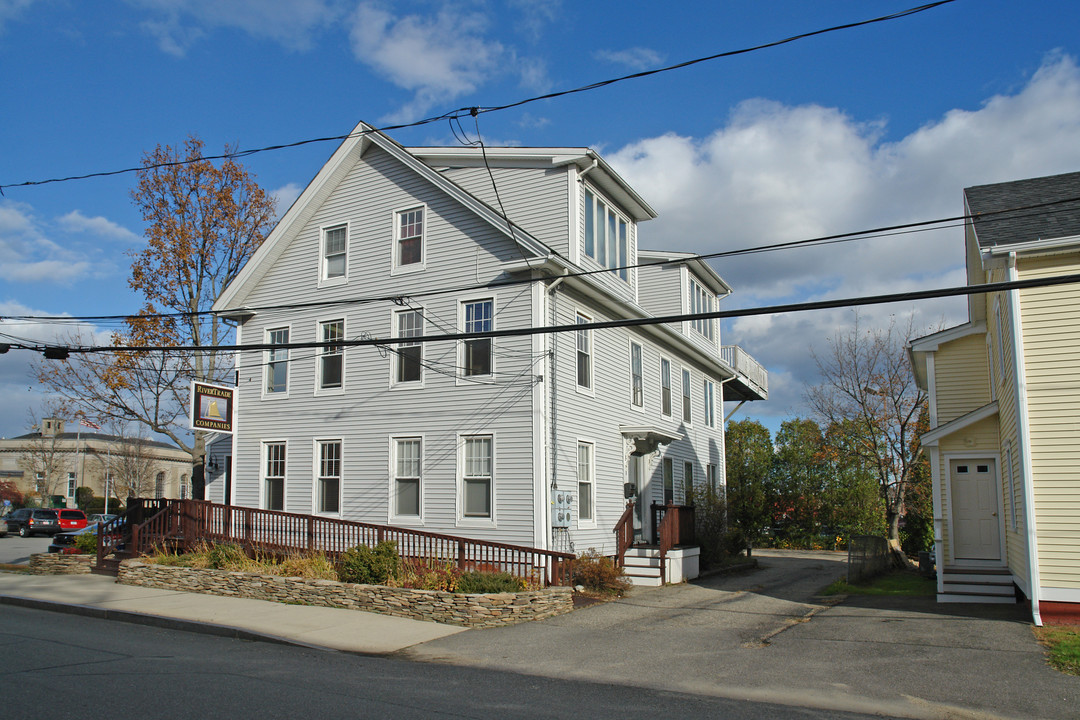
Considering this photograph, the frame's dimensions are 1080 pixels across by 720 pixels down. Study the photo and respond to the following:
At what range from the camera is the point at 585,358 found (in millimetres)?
19406

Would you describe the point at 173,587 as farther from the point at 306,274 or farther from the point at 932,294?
the point at 932,294

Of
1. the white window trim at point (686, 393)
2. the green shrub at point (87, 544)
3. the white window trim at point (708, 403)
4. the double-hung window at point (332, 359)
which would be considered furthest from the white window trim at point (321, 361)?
the white window trim at point (708, 403)

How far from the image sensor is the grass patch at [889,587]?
1798cm

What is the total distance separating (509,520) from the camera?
56.4 feet

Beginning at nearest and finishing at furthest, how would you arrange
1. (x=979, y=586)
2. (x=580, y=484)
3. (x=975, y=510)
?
(x=979, y=586), (x=975, y=510), (x=580, y=484)

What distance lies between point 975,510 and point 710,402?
12.0 metres

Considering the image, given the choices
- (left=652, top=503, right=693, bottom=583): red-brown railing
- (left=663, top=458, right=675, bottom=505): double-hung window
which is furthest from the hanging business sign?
(left=663, top=458, right=675, bottom=505): double-hung window

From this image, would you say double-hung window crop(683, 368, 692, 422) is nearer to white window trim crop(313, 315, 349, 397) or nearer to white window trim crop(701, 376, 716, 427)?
white window trim crop(701, 376, 716, 427)

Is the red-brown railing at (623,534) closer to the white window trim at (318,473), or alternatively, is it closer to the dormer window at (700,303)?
the white window trim at (318,473)

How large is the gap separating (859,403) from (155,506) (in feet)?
78.0

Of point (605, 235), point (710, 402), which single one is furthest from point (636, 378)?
point (710, 402)

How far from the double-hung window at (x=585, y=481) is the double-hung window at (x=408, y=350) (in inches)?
167

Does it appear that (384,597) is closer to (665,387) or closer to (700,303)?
(665,387)

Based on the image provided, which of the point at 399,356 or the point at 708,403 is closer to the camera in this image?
the point at 399,356
